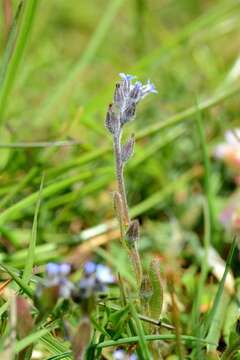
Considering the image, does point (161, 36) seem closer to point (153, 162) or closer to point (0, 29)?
point (0, 29)

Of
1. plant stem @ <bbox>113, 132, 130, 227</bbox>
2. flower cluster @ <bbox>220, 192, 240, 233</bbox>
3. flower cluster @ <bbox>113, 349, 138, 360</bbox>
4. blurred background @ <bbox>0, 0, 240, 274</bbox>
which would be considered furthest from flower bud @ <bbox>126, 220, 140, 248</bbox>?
flower cluster @ <bbox>220, 192, 240, 233</bbox>

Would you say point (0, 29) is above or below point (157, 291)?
above

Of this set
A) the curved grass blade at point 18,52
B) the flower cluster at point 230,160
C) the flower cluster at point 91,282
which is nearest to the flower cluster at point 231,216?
the flower cluster at point 230,160

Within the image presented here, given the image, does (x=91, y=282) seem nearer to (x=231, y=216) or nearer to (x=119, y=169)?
(x=119, y=169)

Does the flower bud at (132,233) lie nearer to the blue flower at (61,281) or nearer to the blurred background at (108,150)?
the blue flower at (61,281)

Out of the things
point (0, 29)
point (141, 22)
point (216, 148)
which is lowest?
point (216, 148)

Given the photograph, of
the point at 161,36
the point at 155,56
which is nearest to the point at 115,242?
the point at 155,56

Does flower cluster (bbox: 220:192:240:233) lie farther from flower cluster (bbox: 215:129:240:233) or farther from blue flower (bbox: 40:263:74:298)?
blue flower (bbox: 40:263:74:298)
